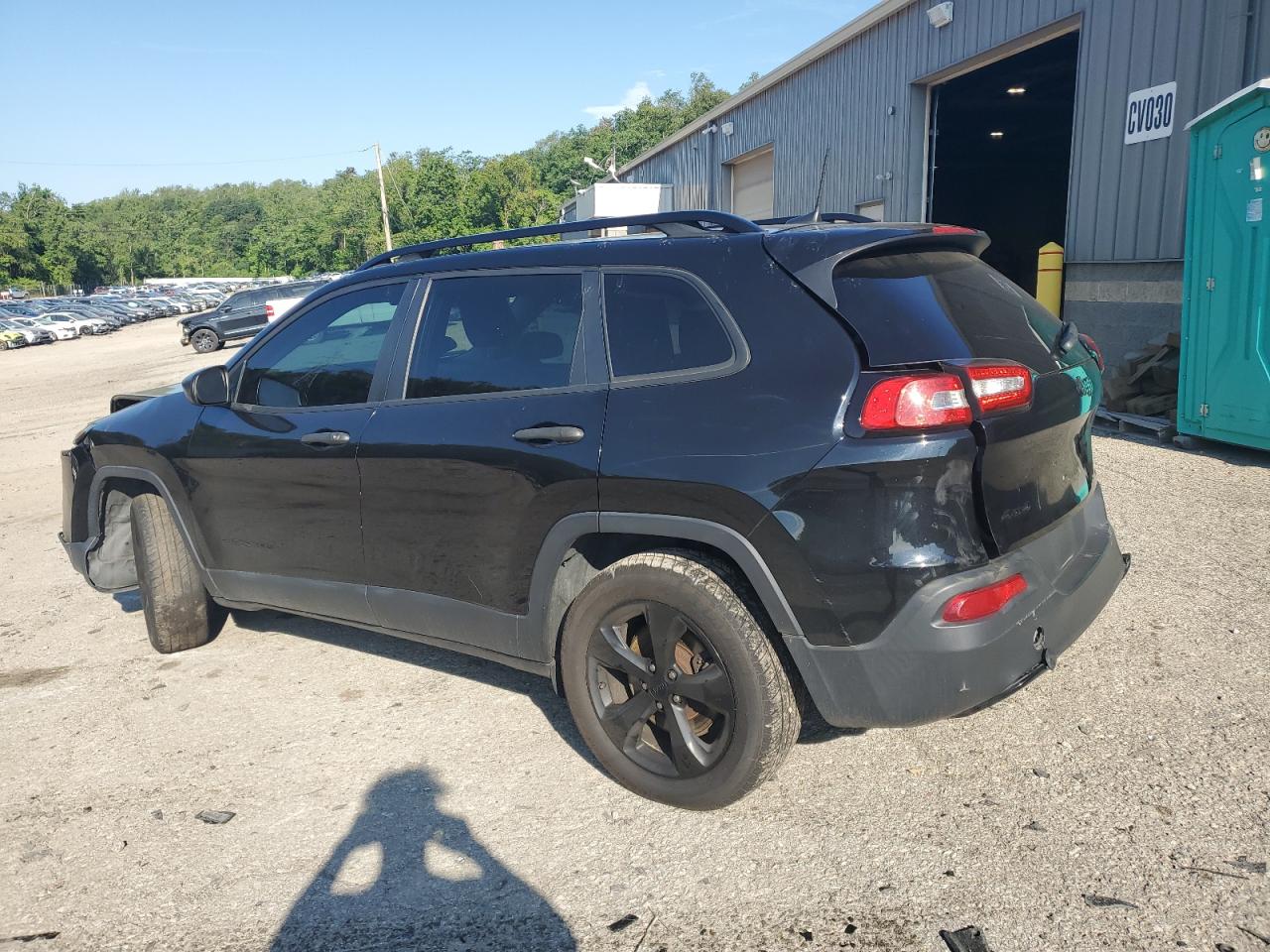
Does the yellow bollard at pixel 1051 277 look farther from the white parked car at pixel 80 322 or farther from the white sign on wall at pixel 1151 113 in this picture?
the white parked car at pixel 80 322

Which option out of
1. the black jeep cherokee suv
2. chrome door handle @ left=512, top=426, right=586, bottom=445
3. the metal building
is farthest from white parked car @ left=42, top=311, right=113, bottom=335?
chrome door handle @ left=512, top=426, right=586, bottom=445

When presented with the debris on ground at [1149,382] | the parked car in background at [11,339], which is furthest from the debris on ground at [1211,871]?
the parked car in background at [11,339]

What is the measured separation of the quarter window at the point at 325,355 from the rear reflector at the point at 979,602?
2.43m

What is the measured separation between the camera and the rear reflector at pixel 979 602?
2699mm

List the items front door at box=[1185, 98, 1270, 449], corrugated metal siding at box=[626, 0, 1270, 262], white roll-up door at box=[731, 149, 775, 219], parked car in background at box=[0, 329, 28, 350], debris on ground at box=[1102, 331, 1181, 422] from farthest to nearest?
parked car in background at box=[0, 329, 28, 350], white roll-up door at box=[731, 149, 775, 219], corrugated metal siding at box=[626, 0, 1270, 262], debris on ground at box=[1102, 331, 1181, 422], front door at box=[1185, 98, 1270, 449]

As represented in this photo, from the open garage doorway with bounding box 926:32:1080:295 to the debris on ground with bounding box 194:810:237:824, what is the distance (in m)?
14.9

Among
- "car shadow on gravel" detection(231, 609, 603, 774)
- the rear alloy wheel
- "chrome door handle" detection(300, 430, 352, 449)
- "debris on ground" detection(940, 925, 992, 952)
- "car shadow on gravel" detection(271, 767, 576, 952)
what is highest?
"chrome door handle" detection(300, 430, 352, 449)

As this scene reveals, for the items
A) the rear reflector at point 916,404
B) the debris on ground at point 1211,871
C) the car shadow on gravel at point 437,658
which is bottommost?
the car shadow on gravel at point 437,658

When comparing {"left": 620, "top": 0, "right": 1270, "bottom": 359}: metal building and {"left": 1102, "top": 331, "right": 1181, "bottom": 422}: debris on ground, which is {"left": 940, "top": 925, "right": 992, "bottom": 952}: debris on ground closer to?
{"left": 620, "top": 0, "right": 1270, "bottom": 359}: metal building

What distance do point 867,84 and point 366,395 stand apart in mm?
15109

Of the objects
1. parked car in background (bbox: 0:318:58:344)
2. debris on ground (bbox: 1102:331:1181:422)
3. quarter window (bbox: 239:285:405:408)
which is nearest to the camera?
quarter window (bbox: 239:285:405:408)

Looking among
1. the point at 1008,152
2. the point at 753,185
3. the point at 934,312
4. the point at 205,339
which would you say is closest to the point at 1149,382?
the point at 934,312

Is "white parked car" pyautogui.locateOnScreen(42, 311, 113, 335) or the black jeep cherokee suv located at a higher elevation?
the black jeep cherokee suv

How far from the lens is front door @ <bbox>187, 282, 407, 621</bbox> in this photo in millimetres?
4004
